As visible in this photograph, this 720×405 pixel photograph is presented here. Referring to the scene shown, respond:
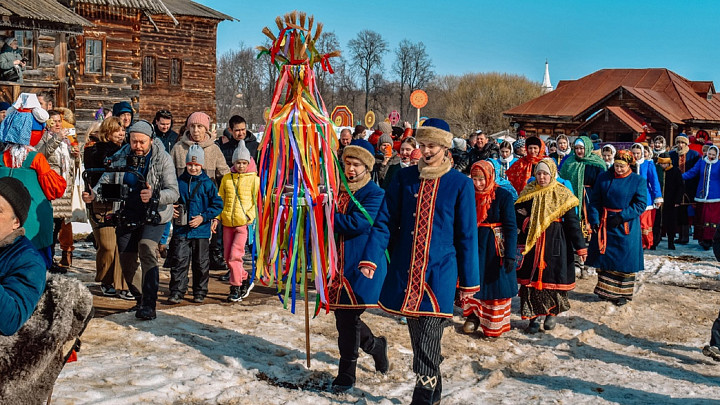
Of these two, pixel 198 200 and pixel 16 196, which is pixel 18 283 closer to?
pixel 16 196

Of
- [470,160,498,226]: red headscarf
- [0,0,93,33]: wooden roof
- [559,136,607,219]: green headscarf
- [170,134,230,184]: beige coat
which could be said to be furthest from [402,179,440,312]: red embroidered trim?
[0,0,93,33]: wooden roof

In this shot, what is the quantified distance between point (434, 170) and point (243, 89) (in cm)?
5675

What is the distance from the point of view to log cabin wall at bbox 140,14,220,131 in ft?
109

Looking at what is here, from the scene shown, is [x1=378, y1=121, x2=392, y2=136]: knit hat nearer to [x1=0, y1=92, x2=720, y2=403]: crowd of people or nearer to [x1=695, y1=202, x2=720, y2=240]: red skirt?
[x1=0, y1=92, x2=720, y2=403]: crowd of people

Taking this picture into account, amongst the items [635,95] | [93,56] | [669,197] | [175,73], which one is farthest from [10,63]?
[635,95]

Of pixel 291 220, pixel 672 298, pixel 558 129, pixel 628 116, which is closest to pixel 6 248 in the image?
pixel 291 220

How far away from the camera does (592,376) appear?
588cm

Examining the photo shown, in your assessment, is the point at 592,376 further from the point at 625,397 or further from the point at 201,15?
the point at 201,15

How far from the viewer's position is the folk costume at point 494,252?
22.0 feet

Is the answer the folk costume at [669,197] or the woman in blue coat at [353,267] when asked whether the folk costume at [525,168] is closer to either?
the woman in blue coat at [353,267]

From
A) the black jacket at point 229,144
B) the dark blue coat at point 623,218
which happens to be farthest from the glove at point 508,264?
the black jacket at point 229,144

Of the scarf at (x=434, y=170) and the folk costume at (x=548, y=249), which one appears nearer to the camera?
the scarf at (x=434, y=170)

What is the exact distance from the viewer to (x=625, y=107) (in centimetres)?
A: 3278

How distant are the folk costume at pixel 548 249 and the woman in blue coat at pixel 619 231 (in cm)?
125
